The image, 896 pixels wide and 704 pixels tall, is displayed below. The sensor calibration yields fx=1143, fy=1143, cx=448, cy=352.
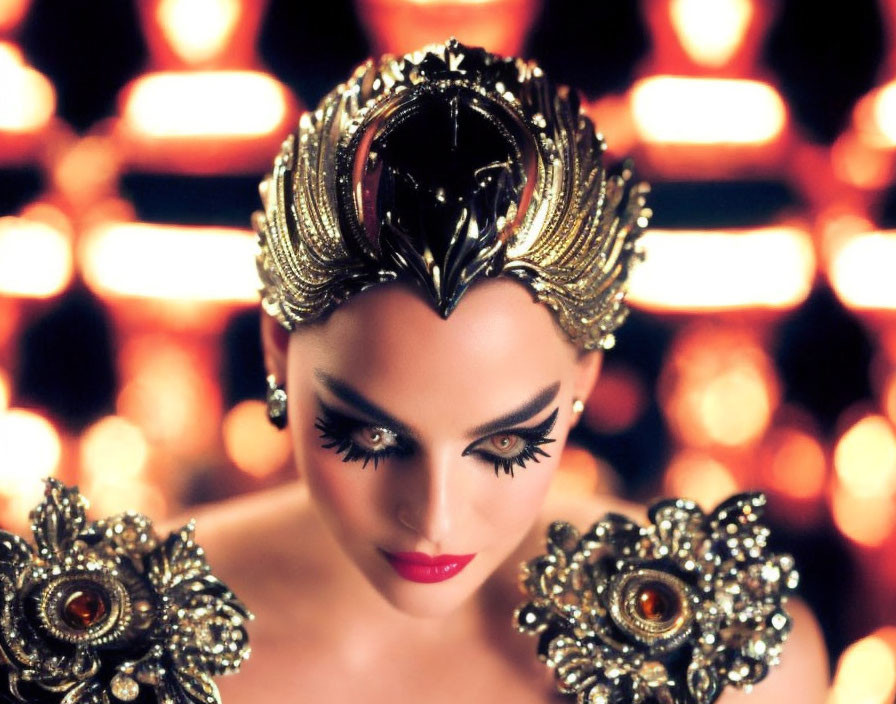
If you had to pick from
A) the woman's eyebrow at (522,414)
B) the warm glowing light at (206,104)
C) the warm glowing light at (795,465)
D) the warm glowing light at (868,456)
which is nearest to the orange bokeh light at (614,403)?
the warm glowing light at (795,465)

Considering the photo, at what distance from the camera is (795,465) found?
286 centimetres

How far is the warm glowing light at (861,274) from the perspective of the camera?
273 cm

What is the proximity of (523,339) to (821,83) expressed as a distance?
168 cm

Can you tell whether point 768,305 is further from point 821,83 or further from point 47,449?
point 47,449

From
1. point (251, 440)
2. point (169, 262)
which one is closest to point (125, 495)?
point (251, 440)

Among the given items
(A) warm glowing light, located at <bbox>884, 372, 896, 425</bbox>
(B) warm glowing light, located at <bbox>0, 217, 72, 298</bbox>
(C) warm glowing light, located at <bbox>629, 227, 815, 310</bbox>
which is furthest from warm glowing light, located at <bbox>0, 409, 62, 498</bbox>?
(A) warm glowing light, located at <bbox>884, 372, 896, 425</bbox>

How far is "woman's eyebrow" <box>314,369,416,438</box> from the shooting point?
1.14 m

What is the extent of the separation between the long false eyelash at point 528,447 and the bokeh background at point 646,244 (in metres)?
1.47

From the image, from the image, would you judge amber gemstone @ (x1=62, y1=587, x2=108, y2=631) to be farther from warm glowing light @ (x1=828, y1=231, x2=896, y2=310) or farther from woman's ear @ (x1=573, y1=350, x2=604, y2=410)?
warm glowing light @ (x1=828, y1=231, x2=896, y2=310)

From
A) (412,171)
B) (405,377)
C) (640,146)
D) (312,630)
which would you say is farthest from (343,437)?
(640,146)

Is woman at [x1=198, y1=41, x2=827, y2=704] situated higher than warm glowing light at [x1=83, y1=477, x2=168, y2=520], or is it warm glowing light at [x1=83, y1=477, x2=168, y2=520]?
woman at [x1=198, y1=41, x2=827, y2=704]

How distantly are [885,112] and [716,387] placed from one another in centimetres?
79

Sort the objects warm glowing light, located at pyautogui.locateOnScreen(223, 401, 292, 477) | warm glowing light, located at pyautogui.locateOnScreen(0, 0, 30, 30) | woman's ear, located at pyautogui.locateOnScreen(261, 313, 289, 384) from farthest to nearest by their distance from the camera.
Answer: warm glowing light, located at pyautogui.locateOnScreen(223, 401, 292, 477), warm glowing light, located at pyautogui.locateOnScreen(0, 0, 30, 30), woman's ear, located at pyautogui.locateOnScreen(261, 313, 289, 384)

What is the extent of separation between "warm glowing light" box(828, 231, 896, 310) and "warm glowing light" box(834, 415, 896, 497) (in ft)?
0.93
